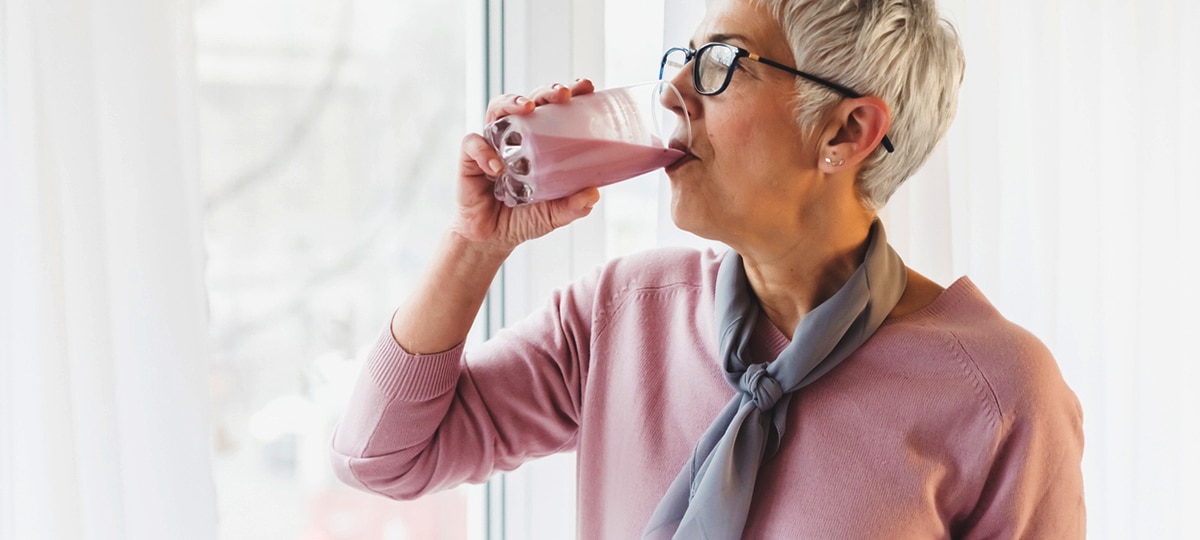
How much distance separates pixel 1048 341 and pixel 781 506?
1134mm

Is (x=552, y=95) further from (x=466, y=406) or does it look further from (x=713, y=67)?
(x=466, y=406)

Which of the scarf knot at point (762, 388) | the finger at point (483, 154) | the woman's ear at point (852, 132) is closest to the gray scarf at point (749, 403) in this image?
the scarf knot at point (762, 388)

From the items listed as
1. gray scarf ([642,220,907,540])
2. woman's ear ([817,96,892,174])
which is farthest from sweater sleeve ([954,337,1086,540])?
woman's ear ([817,96,892,174])

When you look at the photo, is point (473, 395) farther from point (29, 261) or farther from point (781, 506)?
point (29, 261)

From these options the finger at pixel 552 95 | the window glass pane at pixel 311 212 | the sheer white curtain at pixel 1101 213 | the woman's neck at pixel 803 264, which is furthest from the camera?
the sheer white curtain at pixel 1101 213

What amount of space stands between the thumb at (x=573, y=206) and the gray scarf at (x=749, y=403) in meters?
0.23

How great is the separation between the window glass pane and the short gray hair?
710 mm

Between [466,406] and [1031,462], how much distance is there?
2.21 feet

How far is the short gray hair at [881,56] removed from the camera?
1.12 metres

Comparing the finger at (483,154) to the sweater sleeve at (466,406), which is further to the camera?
Result: the sweater sleeve at (466,406)

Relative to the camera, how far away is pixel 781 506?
118 centimetres

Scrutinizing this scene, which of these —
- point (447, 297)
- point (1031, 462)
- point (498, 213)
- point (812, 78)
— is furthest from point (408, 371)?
point (1031, 462)

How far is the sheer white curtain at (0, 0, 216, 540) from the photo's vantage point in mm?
973

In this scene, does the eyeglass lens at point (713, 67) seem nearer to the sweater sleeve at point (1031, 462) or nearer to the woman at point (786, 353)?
the woman at point (786, 353)
